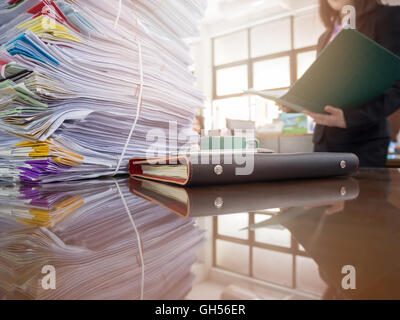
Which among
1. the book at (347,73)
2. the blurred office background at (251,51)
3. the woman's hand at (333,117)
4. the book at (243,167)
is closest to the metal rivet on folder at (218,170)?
the book at (243,167)

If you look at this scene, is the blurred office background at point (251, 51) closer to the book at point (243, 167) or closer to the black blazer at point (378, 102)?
the black blazer at point (378, 102)

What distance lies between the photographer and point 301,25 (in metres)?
5.17

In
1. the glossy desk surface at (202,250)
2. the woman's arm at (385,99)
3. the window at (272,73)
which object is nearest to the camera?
the glossy desk surface at (202,250)

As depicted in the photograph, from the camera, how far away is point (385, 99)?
0.84 meters

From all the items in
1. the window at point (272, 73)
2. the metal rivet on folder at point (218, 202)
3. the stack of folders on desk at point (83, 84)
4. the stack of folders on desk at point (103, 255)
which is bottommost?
the stack of folders on desk at point (103, 255)

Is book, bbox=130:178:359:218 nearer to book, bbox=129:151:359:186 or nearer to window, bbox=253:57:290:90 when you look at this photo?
book, bbox=129:151:359:186

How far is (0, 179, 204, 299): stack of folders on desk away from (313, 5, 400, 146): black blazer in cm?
83

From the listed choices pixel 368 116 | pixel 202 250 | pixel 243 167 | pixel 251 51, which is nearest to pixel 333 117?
pixel 368 116

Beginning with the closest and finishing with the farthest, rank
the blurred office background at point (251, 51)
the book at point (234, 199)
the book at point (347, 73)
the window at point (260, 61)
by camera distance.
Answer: the book at point (234, 199) → the book at point (347, 73) → the blurred office background at point (251, 51) → the window at point (260, 61)

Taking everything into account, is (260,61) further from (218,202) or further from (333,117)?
(218,202)

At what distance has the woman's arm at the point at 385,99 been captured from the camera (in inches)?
33.1
